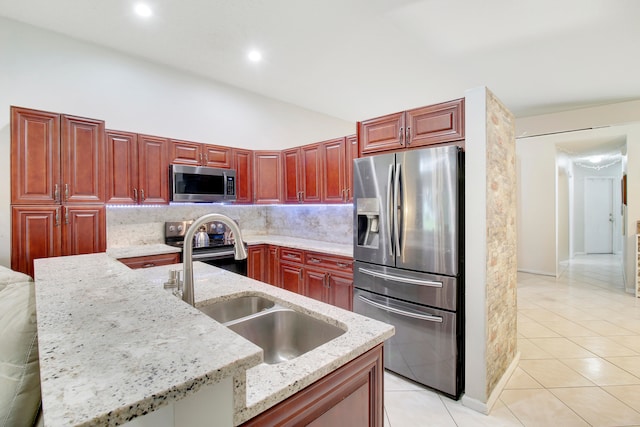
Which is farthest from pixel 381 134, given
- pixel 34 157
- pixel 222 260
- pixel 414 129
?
pixel 34 157

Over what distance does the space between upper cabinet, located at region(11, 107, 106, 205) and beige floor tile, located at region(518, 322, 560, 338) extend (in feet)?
15.0

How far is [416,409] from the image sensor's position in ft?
6.53

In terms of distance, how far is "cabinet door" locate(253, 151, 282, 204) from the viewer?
418cm

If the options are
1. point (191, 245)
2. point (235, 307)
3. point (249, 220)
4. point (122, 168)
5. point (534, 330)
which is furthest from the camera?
point (249, 220)

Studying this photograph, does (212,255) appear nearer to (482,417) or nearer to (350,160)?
(350,160)

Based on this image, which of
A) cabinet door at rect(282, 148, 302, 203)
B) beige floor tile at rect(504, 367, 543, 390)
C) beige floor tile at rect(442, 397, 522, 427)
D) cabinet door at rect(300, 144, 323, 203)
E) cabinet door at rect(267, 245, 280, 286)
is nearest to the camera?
beige floor tile at rect(442, 397, 522, 427)

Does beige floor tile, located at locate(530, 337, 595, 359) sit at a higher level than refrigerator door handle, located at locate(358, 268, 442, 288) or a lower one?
lower

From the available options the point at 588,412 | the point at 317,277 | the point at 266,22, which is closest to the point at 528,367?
the point at 588,412

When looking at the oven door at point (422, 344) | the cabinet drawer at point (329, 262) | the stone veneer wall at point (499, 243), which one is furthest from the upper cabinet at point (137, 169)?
the stone veneer wall at point (499, 243)

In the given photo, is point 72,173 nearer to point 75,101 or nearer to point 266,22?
point 75,101

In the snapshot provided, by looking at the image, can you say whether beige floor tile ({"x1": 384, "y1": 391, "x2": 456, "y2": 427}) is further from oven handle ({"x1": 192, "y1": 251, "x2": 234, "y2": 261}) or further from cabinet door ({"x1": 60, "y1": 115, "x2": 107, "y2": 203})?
cabinet door ({"x1": 60, "y1": 115, "x2": 107, "y2": 203})

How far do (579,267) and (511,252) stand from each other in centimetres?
573

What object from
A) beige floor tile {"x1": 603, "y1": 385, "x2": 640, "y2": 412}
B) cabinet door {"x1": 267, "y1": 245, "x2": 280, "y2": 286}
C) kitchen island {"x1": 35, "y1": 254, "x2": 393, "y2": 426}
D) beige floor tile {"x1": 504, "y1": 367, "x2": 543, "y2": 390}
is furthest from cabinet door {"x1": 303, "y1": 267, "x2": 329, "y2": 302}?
beige floor tile {"x1": 603, "y1": 385, "x2": 640, "y2": 412}

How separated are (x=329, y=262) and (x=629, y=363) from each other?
277cm
